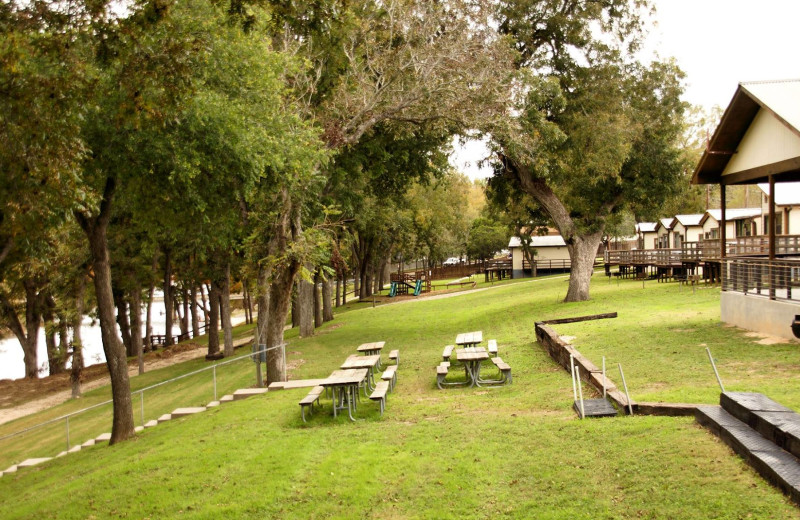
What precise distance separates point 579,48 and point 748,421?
75.8 feet

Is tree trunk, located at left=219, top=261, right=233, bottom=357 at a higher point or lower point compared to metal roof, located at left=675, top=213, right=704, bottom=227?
lower

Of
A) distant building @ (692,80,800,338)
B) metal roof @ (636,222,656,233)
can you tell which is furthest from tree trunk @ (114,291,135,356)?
metal roof @ (636,222,656,233)

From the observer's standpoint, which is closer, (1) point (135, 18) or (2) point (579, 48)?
A: (1) point (135, 18)

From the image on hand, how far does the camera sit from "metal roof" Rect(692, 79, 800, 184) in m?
15.3

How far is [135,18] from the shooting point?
892cm

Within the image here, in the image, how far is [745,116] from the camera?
1730 centimetres

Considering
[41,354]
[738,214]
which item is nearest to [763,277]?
[738,214]

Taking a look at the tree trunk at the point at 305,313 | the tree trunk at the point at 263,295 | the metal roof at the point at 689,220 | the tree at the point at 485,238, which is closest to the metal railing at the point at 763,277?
the tree trunk at the point at 263,295

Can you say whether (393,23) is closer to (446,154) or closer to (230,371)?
(446,154)

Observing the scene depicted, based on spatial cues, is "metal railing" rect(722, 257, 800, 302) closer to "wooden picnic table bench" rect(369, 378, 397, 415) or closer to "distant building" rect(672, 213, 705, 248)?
"wooden picnic table bench" rect(369, 378, 397, 415)

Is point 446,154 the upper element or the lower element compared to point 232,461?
upper

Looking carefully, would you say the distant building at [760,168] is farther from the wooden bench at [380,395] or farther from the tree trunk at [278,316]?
the tree trunk at [278,316]

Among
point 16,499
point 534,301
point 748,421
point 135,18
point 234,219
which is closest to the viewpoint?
point 748,421

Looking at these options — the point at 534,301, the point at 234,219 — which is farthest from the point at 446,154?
the point at 234,219
